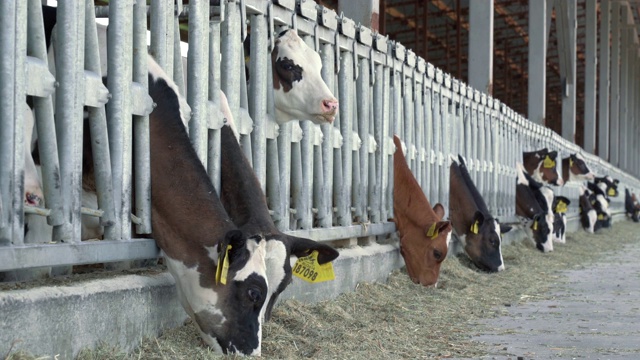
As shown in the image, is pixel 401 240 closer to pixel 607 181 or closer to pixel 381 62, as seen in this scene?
pixel 381 62

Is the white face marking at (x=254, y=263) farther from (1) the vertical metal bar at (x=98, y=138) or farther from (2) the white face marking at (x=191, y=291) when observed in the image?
(1) the vertical metal bar at (x=98, y=138)

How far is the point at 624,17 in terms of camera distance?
42781 millimetres

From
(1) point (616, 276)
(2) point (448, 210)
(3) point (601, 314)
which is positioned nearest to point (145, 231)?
(3) point (601, 314)

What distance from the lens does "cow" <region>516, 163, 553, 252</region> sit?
48.4 feet

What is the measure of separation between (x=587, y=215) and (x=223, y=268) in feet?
64.2

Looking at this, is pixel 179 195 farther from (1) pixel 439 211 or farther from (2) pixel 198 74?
A: (1) pixel 439 211

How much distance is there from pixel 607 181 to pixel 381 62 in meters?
20.6

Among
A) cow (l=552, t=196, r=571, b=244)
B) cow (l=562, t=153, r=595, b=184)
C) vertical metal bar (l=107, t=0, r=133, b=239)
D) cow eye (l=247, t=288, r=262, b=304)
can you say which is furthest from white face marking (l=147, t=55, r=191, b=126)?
cow (l=562, t=153, r=595, b=184)

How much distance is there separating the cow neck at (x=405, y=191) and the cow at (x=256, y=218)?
3.72 m

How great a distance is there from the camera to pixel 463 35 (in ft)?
143

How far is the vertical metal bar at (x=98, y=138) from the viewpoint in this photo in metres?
4.47

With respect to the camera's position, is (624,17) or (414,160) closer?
(414,160)

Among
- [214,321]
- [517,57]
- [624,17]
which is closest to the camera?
[214,321]

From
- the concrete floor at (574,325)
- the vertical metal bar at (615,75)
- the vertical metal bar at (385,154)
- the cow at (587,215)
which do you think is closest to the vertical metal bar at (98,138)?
the concrete floor at (574,325)
